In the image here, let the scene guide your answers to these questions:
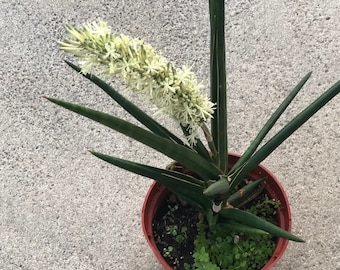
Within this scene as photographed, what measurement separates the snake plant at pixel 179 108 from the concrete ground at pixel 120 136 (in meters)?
0.25

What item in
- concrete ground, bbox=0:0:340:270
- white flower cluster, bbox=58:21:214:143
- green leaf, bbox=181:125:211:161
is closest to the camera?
white flower cluster, bbox=58:21:214:143

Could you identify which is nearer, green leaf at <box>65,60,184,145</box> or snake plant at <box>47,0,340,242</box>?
snake plant at <box>47,0,340,242</box>

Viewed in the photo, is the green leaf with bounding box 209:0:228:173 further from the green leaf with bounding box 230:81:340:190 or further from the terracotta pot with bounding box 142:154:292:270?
the terracotta pot with bounding box 142:154:292:270

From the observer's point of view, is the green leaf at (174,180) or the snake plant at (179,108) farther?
the green leaf at (174,180)

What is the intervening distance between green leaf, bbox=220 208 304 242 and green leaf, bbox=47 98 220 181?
0.24 ft

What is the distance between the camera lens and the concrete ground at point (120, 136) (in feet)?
3.63

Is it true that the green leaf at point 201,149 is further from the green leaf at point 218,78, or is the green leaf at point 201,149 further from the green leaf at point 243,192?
the green leaf at point 243,192

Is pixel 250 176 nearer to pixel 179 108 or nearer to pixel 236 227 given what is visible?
pixel 236 227

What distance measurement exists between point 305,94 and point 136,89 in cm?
69

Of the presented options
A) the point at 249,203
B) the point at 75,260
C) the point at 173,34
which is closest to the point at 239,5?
the point at 173,34

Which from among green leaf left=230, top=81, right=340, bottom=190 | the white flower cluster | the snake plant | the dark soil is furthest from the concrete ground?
the white flower cluster

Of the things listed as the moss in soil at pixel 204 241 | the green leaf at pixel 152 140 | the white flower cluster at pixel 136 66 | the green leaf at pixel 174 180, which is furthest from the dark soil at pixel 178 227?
the white flower cluster at pixel 136 66

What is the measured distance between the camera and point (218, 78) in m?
0.71

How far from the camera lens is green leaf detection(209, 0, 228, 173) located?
0.65 m
